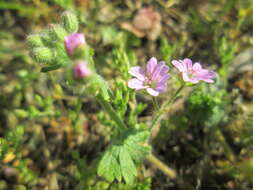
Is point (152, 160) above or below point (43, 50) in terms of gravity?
below

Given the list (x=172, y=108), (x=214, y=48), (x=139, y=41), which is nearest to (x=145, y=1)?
(x=139, y=41)

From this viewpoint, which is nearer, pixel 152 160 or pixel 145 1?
pixel 152 160

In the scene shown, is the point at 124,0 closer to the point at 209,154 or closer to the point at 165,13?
the point at 165,13

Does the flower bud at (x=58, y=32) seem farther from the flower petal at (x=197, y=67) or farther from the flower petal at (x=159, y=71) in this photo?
the flower petal at (x=197, y=67)

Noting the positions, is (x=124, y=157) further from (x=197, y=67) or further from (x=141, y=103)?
(x=197, y=67)

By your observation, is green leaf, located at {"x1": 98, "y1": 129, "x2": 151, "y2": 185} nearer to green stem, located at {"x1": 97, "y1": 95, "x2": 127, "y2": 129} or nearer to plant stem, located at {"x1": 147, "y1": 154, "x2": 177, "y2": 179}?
green stem, located at {"x1": 97, "y1": 95, "x2": 127, "y2": 129}

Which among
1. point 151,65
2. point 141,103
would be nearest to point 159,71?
point 151,65
